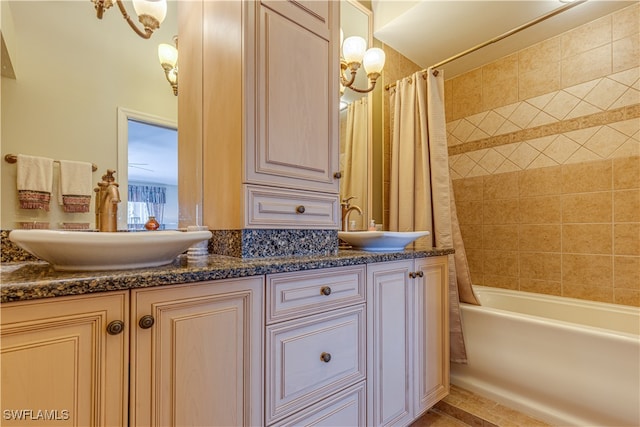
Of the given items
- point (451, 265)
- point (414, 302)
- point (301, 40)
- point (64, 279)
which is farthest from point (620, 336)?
point (64, 279)

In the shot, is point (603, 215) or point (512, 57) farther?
point (512, 57)

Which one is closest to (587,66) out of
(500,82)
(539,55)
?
(539,55)

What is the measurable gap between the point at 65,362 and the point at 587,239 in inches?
108

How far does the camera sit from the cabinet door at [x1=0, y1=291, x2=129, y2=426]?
0.57 m

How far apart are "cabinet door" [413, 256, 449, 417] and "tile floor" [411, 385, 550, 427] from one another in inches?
6.1

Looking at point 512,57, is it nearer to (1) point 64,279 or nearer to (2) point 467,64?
(2) point 467,64

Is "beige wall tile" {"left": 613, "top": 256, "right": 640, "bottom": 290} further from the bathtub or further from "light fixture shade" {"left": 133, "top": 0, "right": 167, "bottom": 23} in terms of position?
"light fixture shade" {"left": 133, "top": 0, "right": 167, "bottom": 23}

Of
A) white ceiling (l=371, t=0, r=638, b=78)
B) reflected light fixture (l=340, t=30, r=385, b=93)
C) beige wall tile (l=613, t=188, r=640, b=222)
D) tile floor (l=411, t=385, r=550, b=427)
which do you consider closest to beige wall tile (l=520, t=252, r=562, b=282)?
beige wall tile (l=613, t=188, r=640, b=222)

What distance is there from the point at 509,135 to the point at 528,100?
28 cm

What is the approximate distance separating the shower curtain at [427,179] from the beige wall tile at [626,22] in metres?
1.18

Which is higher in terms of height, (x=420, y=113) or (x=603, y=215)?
(x=420, y=113)

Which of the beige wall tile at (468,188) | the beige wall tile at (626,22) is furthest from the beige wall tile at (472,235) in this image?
the beige wall tile at (626,22)

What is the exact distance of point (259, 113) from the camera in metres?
1.06

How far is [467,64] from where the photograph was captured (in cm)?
255
